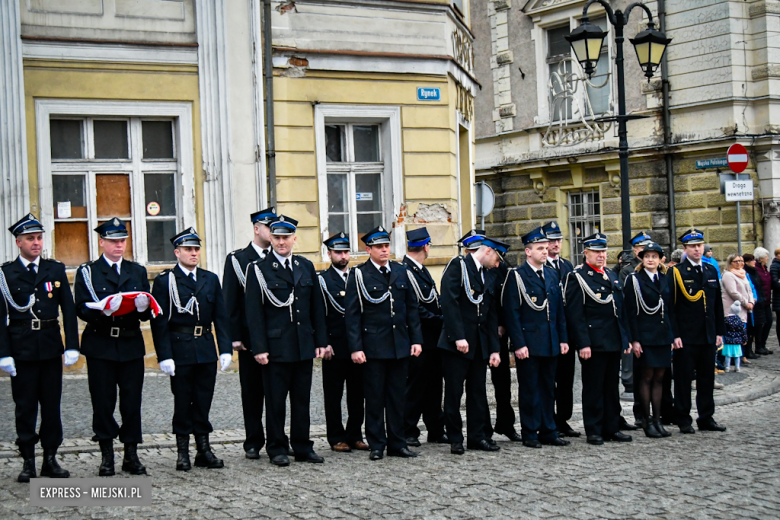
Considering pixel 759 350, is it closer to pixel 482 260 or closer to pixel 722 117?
pixel 722 117

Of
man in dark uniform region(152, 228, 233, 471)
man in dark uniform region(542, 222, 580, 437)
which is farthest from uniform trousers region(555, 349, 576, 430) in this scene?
man in dark uniform region(152, 228, 233, 471)

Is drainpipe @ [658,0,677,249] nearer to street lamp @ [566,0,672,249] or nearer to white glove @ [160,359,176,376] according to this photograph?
street lamp @ [566,0,672,249]

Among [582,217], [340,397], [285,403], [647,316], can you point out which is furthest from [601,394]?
[582,217]

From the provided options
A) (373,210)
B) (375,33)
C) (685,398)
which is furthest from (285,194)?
(685,398)

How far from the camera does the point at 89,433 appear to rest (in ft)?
29.9

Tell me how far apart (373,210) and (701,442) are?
6.91 metres

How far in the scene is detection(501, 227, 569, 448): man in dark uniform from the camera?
8.84 meters

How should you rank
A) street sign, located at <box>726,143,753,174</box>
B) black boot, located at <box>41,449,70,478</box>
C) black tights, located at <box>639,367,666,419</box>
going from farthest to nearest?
1. street sign, located at <box>726,143,753,174</box>
2. black tights, located at <box>639,367,666,419</box>
3. black boot, located at <box>41,449,70,478</box>

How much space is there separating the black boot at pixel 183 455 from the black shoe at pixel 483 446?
2486mm

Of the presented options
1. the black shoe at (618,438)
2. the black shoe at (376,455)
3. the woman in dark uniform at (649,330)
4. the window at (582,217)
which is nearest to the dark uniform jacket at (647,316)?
the woman in dark uniform at (649,330)

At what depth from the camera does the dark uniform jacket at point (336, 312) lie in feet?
29.2

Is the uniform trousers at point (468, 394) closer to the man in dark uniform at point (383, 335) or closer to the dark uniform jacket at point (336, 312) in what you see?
the man in dark uniform at point (383, 335)

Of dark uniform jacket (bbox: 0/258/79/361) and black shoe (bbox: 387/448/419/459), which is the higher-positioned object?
dark uniform jacket (bbox: 0/258/79/361)

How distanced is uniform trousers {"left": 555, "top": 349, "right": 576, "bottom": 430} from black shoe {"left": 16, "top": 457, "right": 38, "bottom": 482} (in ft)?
15.5
